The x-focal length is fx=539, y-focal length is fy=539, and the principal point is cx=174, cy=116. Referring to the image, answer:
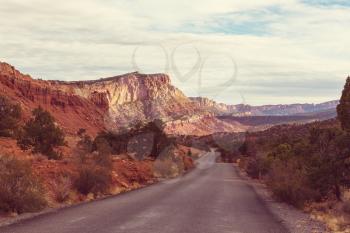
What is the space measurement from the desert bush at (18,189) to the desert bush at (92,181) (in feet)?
18.4

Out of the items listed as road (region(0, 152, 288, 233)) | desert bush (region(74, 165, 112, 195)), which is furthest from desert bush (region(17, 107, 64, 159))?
road (region(0, 152, 288, 233))

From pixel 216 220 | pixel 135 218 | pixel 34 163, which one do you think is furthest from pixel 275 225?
pixel 34 163

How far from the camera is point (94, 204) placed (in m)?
22.1

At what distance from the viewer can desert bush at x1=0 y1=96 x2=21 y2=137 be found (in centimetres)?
5609

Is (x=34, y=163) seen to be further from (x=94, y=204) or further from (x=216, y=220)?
(x=216, y=220)

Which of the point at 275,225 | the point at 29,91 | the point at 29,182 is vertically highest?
the point at 29,91

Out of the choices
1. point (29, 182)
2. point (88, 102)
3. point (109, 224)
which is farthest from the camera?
point (88, 102)

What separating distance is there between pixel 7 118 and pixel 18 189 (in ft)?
Answer: 130

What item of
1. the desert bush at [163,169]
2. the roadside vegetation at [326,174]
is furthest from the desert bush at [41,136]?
the roadside vegetation at [326,174]

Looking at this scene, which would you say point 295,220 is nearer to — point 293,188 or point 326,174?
point 326,174

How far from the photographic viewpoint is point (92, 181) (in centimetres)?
2670

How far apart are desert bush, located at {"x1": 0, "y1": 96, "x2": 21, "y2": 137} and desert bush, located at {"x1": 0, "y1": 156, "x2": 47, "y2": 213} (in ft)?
121

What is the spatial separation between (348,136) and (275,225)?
7529mm

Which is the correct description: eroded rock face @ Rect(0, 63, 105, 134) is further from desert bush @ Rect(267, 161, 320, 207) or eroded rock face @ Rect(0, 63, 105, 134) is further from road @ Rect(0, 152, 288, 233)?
road @ Rect(0, 152, 288, 233)
